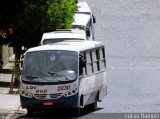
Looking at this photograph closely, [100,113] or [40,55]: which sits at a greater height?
[40,55]

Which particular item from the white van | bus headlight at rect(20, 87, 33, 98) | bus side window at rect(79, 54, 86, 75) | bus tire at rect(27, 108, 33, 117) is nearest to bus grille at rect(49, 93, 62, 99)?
bus headlight at rect(20, 87, 33, 98)

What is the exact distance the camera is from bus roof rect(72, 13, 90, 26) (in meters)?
43.7

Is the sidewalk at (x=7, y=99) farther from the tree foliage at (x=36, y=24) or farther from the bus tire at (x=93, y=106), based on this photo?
the bus tire at (x=93, y=106)

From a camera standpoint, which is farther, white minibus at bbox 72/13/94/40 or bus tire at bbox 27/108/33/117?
white minibus at bbox 72/13/94/40

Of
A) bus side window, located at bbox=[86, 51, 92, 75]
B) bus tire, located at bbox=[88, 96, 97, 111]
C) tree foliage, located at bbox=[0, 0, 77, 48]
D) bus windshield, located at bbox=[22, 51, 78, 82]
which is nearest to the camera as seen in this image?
bus windshield, located at bbox=[22, 51, 78, 82]

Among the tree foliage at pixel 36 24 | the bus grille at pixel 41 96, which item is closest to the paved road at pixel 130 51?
the bus grille at pixel 41 96

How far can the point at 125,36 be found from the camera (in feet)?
182

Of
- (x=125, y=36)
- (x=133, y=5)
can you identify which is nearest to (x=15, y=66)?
(x=125, y=36)

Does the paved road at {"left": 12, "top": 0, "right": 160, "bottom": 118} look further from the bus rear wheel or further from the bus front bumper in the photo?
the bus front bumper

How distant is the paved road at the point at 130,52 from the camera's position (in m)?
30.5

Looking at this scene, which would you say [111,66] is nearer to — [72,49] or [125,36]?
[125,36]

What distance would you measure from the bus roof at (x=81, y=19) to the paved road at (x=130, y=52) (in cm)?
295

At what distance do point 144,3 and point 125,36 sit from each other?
11.9m

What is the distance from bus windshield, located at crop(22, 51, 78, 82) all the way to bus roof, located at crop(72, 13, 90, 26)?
18.0m
